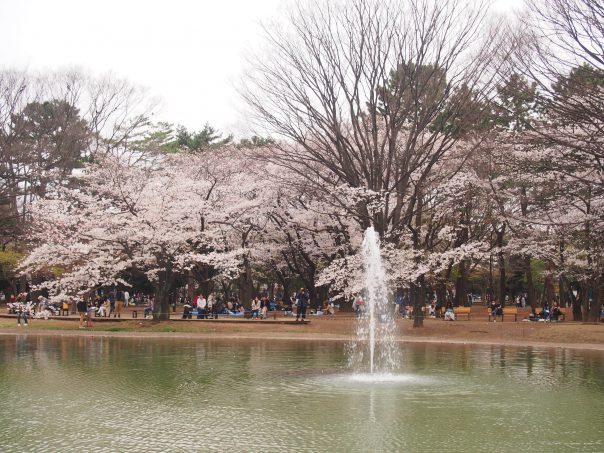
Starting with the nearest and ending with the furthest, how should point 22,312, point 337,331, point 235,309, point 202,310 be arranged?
point 337,331, point 22,312, point 202,310, point 235,309

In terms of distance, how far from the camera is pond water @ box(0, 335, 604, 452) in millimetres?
10375

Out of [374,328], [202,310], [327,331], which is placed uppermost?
[202,310]

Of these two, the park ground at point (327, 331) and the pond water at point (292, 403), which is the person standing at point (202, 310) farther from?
the pond water at point (292, 403)

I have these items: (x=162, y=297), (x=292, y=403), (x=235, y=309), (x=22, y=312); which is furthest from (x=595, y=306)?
(x=22, y=312)

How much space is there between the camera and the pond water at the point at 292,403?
34.0 feet

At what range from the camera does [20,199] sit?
56.3 metres

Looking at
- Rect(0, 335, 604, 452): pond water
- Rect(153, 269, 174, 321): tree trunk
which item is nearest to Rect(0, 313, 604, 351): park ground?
Rect(153, 269, 174, 321): tree trunk

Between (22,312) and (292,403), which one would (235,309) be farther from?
(292,403)

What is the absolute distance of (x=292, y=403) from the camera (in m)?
13.4

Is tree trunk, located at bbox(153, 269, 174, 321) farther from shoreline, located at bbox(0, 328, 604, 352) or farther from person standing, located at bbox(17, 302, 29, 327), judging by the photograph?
person standing, located at bbox(17, 302, 29, 327)

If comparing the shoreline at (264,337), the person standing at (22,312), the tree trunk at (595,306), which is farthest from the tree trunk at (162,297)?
the tree trunk at (595,306)

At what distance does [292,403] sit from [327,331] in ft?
58.2

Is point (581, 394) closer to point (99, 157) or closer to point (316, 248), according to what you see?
point (316, 248)

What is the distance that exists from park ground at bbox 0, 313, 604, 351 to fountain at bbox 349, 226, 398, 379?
0.68 meters
